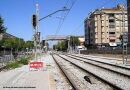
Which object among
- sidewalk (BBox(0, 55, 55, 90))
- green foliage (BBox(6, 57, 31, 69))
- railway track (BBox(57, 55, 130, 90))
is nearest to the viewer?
sidewalk (BBox(0, 55, 55, 90))

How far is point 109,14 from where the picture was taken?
150 metres

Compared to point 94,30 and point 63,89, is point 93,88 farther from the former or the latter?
point 94,30

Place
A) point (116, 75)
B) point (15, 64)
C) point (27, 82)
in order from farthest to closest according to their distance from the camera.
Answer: point (15, 64) → point (116, 75) → point (27, 82)

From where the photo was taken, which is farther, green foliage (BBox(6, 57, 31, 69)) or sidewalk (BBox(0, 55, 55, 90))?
green foliage (BBox(6, 57, 31, 69))

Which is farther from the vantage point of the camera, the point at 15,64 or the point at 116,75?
the point at 15,64

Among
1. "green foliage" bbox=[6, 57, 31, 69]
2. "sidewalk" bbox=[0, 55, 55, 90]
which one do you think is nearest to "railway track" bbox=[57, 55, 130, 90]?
"sidewalk" bbox=[0, 55, 55, 90]

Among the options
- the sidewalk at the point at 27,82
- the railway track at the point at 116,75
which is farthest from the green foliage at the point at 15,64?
the sidewalk at the point at 27,82

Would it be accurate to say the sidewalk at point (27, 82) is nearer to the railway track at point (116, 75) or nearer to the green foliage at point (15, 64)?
the railway track at point (116, 75)

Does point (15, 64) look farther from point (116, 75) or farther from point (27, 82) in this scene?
point (27, 82)

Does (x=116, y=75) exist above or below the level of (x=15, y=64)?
below

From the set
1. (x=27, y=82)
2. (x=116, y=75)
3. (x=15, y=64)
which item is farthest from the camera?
(x=15, y=64)

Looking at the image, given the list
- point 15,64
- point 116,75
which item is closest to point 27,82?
point 116,75

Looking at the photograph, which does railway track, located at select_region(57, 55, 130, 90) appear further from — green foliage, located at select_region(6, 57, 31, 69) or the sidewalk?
green foliage, located at select_region(6, 57, 31, 69)

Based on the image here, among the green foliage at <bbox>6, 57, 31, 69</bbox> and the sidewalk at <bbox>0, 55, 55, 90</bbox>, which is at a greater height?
the sidewalk at <bbox>0, 55, 55, 90</bbox>
